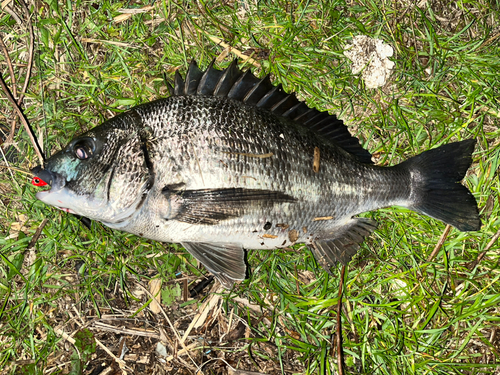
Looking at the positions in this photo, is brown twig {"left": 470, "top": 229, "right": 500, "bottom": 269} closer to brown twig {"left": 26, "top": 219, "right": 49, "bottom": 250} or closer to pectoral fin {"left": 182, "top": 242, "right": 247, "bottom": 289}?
pectoral fin {"left": 182, "top": 242, "right": 247, "bottom": 289}

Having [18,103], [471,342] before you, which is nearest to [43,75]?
[18,103]

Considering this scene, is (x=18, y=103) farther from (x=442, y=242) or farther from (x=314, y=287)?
(x=442, y=242)

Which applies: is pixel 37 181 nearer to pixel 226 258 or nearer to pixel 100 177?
pixel 100 177

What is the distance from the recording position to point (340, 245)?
125 inches

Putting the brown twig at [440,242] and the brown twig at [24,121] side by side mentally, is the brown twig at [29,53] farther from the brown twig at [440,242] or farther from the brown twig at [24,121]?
the brown twig at [440,242]

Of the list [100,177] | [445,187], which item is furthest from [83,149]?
[445,187]

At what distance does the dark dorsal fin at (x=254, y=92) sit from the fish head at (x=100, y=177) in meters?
0.72

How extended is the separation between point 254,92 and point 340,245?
163cm

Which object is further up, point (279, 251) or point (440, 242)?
point (440, 242)

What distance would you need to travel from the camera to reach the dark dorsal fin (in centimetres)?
301

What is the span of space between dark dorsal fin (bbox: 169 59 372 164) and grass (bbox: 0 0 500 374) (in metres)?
0.41

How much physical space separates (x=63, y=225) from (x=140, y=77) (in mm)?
1702

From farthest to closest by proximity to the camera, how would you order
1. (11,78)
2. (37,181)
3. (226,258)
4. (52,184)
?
(11,78), (226,258), (37,181), (52,184)

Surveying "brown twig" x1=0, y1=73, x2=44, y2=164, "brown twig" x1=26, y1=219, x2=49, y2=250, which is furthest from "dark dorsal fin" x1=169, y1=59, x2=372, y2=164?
"brown twig" x1=26, y1=219, x2=49, y2=250
